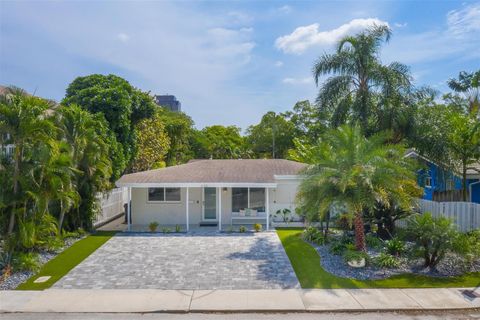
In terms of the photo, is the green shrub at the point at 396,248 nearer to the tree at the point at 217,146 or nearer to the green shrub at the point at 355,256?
the green shrub at the point at 355,256

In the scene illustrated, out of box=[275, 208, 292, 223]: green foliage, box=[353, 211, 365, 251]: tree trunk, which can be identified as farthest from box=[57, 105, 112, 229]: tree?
box=[353, 211, 365, 251]: tree trunk

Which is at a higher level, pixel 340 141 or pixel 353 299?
pixel 340 141

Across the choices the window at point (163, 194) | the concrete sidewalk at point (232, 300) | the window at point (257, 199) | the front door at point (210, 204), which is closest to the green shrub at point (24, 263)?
the concrete sidewalk at point (232, 300)

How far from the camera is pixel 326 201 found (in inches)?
496

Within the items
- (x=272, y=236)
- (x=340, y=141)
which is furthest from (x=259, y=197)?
(x=340, y=141)

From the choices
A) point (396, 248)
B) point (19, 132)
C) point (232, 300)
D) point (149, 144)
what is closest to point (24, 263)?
point (19, 132)

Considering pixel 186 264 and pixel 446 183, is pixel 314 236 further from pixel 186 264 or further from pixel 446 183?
pixel 446 183

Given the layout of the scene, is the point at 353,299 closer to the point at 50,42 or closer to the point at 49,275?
the point at 49,275

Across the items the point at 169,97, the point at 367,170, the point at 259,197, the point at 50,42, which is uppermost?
the point at 169,97

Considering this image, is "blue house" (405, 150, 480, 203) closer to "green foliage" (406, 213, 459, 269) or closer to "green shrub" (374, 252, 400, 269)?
"green foliage" (406, 213, 459, 269)

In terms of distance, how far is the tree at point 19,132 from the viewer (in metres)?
11.8

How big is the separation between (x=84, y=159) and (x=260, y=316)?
37.9 feet

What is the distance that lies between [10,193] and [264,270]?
854cm

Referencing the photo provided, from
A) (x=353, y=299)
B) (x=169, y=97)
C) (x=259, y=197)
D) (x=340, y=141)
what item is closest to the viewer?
(x=353, y=299)
